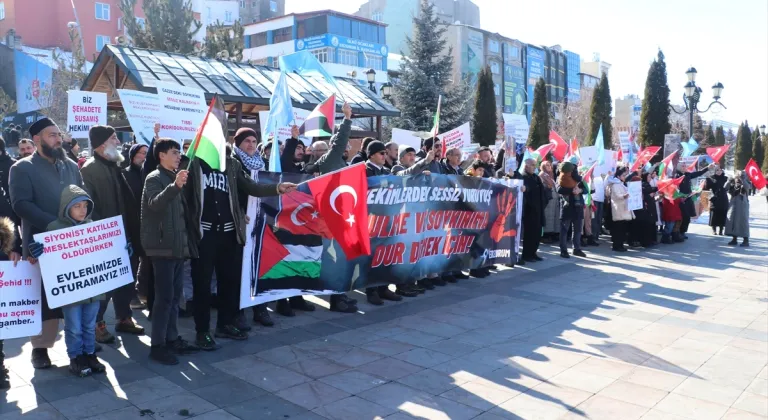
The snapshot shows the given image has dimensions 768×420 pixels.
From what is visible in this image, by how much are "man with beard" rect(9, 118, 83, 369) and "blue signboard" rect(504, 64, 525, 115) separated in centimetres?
7574

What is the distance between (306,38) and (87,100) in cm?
5495

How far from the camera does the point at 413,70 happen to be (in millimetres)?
30500

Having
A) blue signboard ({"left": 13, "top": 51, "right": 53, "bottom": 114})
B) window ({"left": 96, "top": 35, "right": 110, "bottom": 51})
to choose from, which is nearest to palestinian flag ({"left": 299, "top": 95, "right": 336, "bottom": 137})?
blue signboard ({"left": 13, "top": 51, "right": 53, "bottom": 114})

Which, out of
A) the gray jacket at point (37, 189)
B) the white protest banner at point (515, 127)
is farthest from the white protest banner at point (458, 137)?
the gray jacket at point (37, 189)

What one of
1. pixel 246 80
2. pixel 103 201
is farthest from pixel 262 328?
pixel 246 80

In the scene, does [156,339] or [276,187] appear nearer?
[156,339]

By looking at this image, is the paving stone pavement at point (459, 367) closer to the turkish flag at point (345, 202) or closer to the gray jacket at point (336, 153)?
the turkish flag at point (345, 202)

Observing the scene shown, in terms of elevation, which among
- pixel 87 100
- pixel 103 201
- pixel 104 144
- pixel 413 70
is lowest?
pixel 103 201

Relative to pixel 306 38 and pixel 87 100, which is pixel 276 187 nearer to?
pixel 87 100

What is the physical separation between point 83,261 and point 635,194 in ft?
38.7

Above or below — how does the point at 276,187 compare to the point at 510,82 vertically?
below

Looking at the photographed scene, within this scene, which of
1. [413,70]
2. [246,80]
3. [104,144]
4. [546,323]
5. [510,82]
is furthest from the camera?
[510,82]

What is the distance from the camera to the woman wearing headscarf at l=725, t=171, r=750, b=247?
14.6 metres

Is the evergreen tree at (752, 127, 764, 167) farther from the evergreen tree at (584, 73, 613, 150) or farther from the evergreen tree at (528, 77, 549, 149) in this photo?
the evergreen tree at (528, 77, 549, 149)
